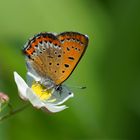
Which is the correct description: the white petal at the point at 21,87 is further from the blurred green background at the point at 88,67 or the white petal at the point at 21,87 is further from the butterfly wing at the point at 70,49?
the blurred green background at the point at 88,67

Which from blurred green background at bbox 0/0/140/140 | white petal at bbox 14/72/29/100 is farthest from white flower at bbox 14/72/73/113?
blurred green background at bbox 0/0/140/140

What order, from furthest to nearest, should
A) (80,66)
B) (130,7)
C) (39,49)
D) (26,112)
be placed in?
(130,7) → (80,66) → (26,112) → (39,49)

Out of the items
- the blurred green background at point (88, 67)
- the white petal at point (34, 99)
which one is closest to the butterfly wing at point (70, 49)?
the white petal at point (34, 99)

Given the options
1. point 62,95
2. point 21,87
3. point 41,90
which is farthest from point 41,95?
point 21,87

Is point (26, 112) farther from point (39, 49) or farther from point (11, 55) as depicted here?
point (39, 49)

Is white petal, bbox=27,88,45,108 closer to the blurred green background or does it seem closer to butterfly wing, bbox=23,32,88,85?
butterfly wing, bbox=23,32,88,85

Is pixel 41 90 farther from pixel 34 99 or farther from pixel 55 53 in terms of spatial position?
pixel 34 99

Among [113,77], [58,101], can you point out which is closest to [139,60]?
[113,77]
